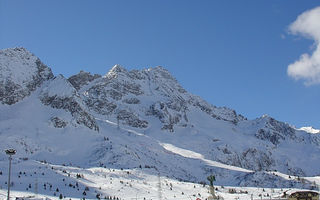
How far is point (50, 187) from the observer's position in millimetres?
41281

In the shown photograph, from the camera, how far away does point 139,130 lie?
385ft

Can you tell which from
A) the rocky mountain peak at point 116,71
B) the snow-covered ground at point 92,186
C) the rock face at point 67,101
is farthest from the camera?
the rocky mountain peak at point 116,71

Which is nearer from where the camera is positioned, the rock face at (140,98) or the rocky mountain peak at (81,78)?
the rock face at (140,98)

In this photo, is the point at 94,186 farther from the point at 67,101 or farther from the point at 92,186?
the point at 67,101

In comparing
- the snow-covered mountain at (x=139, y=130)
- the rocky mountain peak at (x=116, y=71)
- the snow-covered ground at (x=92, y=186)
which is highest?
the rocky mountain peak at (x=116, y=71)

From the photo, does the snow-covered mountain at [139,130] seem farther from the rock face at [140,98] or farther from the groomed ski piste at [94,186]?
the groomed ski piste at [94,186]

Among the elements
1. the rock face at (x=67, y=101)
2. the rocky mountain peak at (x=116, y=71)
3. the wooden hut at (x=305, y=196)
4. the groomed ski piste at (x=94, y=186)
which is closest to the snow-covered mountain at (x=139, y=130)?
the rock face at (x=67, y=101)

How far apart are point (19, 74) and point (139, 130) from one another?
122 ft

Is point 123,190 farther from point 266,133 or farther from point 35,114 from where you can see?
point 266,133

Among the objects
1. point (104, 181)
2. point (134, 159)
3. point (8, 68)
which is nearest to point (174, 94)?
point (8, 68)

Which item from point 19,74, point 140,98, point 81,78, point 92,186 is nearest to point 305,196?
point 92,186

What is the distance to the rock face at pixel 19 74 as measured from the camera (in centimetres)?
9269

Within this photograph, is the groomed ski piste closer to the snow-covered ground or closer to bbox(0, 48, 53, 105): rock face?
the snow-covered ground

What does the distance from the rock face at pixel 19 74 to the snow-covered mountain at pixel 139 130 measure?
255 millimetres
